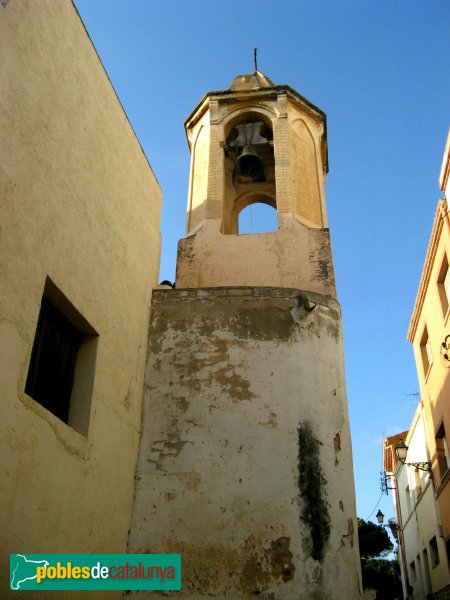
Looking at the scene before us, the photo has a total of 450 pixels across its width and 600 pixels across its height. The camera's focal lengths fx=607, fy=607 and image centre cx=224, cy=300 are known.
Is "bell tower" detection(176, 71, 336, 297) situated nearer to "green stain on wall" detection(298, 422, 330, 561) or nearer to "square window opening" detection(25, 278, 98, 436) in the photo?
"green stain on wall" detection(298, 422, 330, 561)

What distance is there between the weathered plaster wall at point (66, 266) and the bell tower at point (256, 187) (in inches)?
67.3

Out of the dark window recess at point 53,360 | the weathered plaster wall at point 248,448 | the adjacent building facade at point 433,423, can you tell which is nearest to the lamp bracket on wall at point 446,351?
the adjacent building facade at point 433,423

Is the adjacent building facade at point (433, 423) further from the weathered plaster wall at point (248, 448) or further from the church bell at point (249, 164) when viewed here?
the weathered plaster wall at point (248, 448)

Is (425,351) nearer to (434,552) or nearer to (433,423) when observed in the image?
(433,423)

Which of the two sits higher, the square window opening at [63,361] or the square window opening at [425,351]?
the square window opening at [425,351]

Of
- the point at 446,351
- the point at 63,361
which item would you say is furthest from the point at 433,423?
the point at 63,361

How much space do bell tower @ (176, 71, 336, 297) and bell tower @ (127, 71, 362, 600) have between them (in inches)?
1.4

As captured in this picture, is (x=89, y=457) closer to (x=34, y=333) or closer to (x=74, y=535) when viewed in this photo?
(x=74, y=535)

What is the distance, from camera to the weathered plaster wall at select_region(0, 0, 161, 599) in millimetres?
4867

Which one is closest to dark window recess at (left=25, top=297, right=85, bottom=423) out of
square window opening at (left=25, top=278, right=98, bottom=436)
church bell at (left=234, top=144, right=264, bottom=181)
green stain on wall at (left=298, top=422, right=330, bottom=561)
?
square window opening at (left=25, top=278, right=98, bottom=436)

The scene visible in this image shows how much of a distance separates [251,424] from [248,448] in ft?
0.98

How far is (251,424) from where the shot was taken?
728cm

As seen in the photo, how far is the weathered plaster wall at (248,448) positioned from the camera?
6.53 metres

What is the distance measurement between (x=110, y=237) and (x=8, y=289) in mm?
2403
